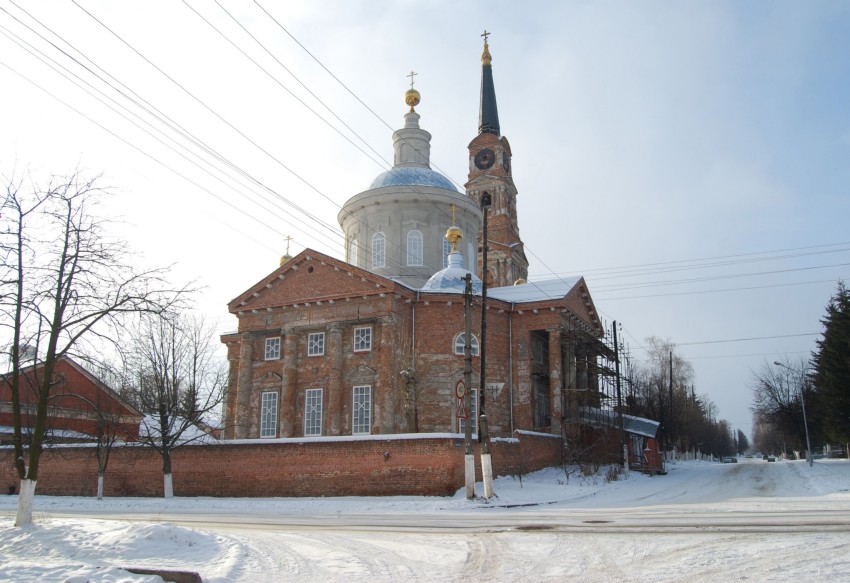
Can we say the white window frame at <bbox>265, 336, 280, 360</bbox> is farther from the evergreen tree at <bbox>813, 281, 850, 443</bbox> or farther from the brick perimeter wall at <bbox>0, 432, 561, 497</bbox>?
the evergreen tree at <bbox>813, 281, 850, 443</bbox>

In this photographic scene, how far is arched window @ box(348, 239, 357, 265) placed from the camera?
38.9 metres

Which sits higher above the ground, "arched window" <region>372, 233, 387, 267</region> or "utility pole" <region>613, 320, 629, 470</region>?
"arched window" <region>372, 233, 387, 267</region>

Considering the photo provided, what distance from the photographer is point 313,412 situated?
1254 inches

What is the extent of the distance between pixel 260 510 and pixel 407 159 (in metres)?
25.9

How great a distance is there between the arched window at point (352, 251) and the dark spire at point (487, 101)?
27.4 metres

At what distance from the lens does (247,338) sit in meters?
34.3

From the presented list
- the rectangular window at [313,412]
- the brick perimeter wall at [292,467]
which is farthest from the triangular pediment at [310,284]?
the brick perimeter wall at [292,467]

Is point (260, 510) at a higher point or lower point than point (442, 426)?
lower

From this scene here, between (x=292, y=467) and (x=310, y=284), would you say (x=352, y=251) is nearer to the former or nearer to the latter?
(x=310, y=284)

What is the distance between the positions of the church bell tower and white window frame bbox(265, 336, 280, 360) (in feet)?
90.3

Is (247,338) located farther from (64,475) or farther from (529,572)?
(529,572)

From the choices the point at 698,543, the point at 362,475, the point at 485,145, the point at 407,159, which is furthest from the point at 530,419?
the point at 485,145

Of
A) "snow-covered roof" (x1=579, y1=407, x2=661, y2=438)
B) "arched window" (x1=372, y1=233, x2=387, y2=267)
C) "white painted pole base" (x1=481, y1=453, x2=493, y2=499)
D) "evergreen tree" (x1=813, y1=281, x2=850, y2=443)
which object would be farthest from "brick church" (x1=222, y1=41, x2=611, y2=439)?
"evergreen tree" (x1=813, y1=281, x2=850, y2=443)

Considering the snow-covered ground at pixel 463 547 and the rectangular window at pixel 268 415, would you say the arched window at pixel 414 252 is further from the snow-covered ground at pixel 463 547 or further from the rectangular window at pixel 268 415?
the snow-covered ground at pixel 463 547
